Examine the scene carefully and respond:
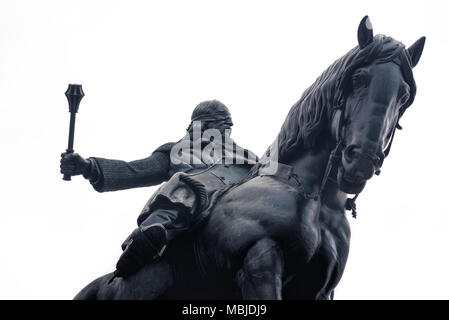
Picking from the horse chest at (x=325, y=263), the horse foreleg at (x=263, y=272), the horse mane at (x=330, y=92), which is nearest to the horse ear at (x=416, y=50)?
the horse mane at (x=330, y=92)

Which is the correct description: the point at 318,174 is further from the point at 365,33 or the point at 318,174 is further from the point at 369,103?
the point at 365,33

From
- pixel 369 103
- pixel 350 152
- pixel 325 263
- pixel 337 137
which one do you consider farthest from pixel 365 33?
pixel 325 263

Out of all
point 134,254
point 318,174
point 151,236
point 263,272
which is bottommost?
point 263,272

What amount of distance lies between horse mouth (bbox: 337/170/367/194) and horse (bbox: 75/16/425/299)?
1 centimetres

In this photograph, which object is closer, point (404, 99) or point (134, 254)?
point (404, 99)

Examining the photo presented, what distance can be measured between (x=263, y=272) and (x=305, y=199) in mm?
732

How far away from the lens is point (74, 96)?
32.5ft

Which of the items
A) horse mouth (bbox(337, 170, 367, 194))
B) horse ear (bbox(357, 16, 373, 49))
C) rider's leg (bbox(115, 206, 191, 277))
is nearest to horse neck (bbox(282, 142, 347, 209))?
horse mouth (bbox(337, 170, 367, 194))

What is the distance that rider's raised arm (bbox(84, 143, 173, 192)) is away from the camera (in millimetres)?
10445

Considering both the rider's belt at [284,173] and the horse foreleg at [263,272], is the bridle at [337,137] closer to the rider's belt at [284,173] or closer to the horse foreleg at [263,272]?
the rider's belt at [284,173]

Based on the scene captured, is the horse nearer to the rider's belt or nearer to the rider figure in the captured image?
the rider's belt

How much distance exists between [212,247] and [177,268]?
464 mm

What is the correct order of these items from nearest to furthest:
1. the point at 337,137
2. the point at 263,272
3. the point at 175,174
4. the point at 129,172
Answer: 1. the point at 263,272
2. the point at 337,137
3. the point at 175,174
4. the point at 129,172

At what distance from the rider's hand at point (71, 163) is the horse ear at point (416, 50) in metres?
2.99
